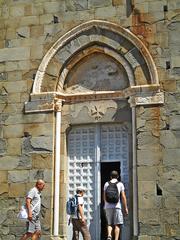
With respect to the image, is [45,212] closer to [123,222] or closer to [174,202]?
[123,222]

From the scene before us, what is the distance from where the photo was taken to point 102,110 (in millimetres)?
12609

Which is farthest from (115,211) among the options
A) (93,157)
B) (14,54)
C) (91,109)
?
(14,54)

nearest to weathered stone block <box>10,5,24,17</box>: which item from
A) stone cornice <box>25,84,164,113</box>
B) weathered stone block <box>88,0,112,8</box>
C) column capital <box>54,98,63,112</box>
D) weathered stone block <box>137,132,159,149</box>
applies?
weathered stone block <box>88,0,112,8</box>

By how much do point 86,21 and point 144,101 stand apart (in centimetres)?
266

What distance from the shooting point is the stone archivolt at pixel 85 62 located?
12.5m

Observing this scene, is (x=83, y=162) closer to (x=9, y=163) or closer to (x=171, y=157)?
(x=9, y=163)

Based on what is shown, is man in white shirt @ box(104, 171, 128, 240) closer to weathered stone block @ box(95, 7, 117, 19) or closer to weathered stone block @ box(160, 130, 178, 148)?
weathered stone block @ box(160, 130, 178, 148)

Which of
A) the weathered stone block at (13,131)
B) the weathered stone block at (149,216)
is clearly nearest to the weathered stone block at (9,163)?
the weathered stone block at (13,131)

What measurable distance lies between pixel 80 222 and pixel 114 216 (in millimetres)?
781

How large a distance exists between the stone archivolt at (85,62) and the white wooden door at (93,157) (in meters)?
0.86

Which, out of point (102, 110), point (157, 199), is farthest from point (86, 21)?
point (157, 199)

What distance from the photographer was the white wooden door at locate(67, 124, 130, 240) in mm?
12203

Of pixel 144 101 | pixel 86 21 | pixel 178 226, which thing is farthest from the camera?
pixel 86 21

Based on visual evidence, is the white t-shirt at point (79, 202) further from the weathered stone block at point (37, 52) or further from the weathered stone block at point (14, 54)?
the weathered stone block at point (14, 54)
